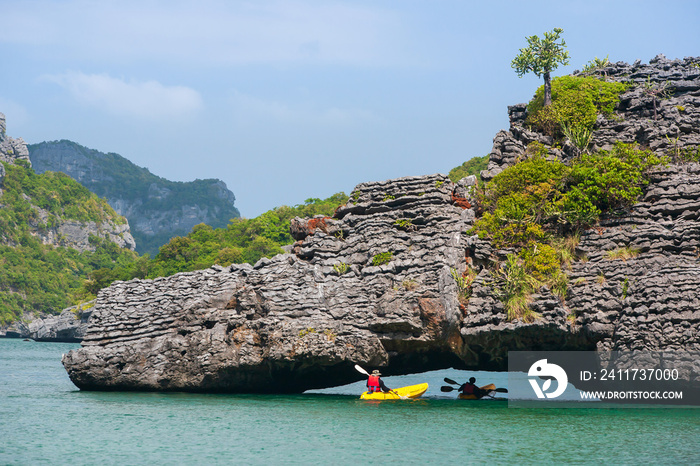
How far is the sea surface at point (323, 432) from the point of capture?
15.4 meters

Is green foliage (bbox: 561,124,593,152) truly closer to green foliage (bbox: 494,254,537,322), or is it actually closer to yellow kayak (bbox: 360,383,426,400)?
green foliage (bbox: 494,254,537,322)

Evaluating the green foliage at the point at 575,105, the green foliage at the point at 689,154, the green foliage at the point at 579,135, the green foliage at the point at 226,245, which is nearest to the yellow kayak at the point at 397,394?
the green foliage at the point at 579,135

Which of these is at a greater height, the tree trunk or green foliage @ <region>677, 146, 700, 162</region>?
the tree trunk

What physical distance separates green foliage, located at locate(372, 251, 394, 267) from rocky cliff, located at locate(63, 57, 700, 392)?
37mm

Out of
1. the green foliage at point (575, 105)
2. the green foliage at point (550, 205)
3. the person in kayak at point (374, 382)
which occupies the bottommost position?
the person in kayak at point (374, 382)

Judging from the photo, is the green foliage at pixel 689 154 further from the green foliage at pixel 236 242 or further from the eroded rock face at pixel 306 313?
the green foliage at pixel 236 242

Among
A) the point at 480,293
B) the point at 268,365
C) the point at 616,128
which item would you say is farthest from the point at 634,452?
the point at 616,128

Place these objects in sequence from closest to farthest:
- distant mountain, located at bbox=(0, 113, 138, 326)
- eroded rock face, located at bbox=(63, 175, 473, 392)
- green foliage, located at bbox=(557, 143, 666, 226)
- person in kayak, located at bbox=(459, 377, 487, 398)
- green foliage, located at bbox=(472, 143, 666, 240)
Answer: eroded rock face, located at bbox=(63, 175, 473, 392)
green foliage, located at bbox=(557, 143, 666, 226)
green foliage, located at bbox=(472, 143, 666, 240)
person in kayak, located at bbox=(459, 377, 487, 398)
distant mountain, located at bbox=(0, 113, 138, 326)

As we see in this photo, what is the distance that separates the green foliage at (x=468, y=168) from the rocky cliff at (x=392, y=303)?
1469 inches

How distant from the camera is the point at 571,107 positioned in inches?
1149

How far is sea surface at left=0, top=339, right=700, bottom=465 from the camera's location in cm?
1540

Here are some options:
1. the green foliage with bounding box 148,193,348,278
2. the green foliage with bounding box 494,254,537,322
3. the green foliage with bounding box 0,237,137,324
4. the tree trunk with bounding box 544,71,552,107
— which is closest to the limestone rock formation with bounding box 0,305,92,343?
the green foliage with bounding box 0,237,137,324

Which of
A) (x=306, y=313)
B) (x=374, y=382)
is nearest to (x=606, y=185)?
(x=374, y=382)

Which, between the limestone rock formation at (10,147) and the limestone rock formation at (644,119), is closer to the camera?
the limestone rock formation at (644,119)
